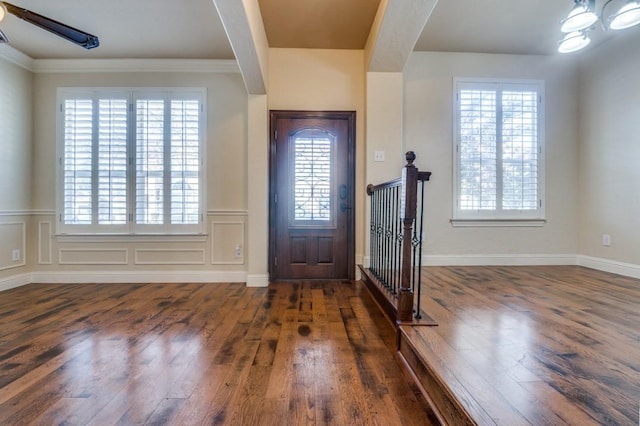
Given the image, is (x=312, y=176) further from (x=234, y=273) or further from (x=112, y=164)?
(x=112, y=164)

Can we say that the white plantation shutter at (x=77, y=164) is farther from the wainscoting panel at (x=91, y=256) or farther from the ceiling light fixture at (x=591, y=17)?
the ceiling light fixture at (x=591, y=17)

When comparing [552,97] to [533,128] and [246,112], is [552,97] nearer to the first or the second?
[533,128]

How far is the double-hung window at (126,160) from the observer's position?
389cm

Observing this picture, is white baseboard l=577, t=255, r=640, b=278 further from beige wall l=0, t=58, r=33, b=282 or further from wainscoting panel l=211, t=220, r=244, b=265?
beige wall l=0, t=58, r=33, b=282

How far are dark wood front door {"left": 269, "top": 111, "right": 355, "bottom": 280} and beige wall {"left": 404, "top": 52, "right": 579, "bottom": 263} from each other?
954 millimetres

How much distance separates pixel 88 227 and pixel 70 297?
39.1 inches

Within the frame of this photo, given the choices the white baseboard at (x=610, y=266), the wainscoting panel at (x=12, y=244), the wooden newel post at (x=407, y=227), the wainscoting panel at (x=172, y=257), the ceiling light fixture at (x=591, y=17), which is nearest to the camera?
the wooden newel post at (x=407, y=227)

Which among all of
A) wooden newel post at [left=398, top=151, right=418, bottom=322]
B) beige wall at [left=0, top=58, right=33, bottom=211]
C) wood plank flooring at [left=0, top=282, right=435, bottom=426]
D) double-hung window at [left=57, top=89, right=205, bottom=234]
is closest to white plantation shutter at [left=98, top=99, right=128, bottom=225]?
double-hung window at [left=57, top=89, right=205, bottom=234]

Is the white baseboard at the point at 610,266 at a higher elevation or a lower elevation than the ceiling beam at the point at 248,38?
lower

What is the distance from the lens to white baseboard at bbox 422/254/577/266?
4051 millimetres

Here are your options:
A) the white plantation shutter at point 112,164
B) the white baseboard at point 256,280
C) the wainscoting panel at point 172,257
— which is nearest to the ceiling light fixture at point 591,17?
the white baseboard at point 256,280

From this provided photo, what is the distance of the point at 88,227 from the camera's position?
3.91 meters

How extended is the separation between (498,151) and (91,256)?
539cm

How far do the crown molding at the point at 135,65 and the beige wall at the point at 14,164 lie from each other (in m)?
0.34
